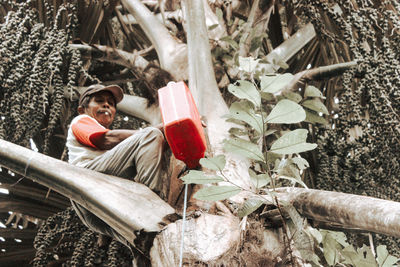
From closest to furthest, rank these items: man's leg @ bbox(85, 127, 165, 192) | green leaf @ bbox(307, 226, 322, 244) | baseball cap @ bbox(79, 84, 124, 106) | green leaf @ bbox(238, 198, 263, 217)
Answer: green leaf @ bbox(238, 198, 263, 217) → green leaf @ bbox(307, 226, 322, 244) → man's leg @ bbox(85, 127, 165, 192) → baseball cap @ bbox(79, 84, 124, 106)

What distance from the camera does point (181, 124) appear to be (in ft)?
5.27

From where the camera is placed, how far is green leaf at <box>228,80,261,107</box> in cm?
149

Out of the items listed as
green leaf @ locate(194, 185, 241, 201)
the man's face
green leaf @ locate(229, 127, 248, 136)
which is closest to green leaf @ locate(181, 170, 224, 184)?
green leaf @ locate(194, 185, 241, 201)

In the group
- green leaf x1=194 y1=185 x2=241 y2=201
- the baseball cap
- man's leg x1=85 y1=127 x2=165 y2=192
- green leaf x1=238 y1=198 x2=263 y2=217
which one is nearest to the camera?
green leaf x1=194 y1=185 x2=241 y2=201

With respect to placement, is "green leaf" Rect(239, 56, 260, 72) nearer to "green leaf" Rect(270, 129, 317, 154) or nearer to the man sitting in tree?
the man sitting in tree

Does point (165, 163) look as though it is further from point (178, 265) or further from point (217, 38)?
point (217, 38)

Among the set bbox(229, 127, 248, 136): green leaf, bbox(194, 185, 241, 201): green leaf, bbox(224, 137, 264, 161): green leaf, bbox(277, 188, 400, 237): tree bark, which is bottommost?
bbox(277, 188, 400, 237): tree bark

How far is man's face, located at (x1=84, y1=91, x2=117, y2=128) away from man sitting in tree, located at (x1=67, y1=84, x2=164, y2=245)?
0.95 feet

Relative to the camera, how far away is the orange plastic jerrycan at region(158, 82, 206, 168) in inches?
63.5

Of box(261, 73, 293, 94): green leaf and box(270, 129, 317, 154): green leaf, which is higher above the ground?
box(261, 73, 293, 94): green leaf

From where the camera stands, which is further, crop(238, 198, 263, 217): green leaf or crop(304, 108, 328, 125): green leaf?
crop(304, 108, 328, 125): green leaf

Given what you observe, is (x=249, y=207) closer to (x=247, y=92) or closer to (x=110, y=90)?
(x=247, y=92)

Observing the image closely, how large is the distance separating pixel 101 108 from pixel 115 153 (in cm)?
65

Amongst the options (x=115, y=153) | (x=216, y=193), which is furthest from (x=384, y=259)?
(x=115, y=153)
